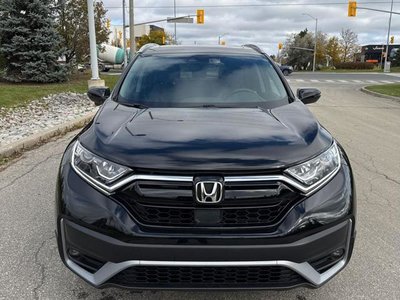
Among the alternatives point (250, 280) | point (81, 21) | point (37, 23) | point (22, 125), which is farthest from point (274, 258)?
point (81, 21)

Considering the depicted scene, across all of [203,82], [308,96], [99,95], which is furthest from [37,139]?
[308,96]

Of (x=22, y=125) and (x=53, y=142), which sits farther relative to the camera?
(x=22, y=125)

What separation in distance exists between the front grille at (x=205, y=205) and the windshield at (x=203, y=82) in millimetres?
1225

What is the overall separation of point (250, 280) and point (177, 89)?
1.91 metres

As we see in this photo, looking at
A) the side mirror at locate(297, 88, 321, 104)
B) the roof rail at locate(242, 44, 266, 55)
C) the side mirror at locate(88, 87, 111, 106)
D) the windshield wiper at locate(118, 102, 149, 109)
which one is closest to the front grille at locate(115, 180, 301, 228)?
the windshield wiper at locate(118, 102, 149, 109)

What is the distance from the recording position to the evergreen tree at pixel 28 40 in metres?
17.5

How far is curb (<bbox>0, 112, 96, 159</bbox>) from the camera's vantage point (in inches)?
251

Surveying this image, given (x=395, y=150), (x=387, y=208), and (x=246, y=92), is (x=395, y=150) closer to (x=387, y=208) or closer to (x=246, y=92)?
(x=387, y=208)

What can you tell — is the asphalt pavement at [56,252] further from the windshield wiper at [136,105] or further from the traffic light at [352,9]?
the traffic light at [352,9]

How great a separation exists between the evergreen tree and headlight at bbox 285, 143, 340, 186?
17669mm

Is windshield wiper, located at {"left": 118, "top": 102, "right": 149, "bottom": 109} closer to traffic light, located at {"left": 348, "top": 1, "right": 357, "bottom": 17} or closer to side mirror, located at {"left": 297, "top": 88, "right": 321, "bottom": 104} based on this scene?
side mirror, located at {"left": 297, "top": 88, "right": 321, "bottom": 104}

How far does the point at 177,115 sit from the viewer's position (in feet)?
9.77

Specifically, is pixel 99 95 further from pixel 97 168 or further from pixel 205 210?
pixel 205 210

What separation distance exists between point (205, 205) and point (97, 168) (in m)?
0.68
